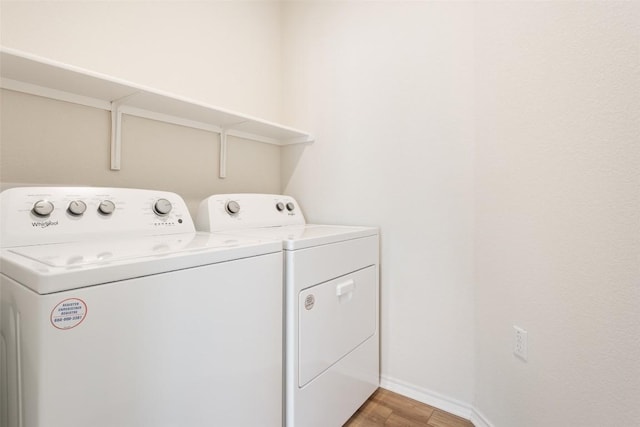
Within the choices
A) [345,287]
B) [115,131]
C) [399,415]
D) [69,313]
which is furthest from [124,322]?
[399,415]

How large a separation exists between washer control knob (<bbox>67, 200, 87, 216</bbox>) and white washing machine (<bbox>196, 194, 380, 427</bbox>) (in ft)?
1.49

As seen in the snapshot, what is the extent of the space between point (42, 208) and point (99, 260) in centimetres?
46

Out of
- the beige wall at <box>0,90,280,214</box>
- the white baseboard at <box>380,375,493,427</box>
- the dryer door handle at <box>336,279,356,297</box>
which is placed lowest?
the white baseboard at <box>380,375,493,427</box>

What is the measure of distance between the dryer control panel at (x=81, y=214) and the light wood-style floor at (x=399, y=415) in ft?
3.80

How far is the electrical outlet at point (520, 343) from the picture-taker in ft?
3.36

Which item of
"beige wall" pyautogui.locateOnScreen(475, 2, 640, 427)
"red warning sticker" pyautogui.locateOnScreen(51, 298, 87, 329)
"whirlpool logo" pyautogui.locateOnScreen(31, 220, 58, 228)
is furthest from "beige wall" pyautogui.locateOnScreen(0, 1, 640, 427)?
"red warning sticker" pyautogui.locateOnScreen(51, 298, 87, 329)

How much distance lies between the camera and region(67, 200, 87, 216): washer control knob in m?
0.95

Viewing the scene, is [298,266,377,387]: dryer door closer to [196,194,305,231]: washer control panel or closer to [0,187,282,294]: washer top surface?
[0,187,282,294]: washer top surface

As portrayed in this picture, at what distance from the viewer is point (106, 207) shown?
102 cm

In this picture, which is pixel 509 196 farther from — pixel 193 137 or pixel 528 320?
pixel 193 137

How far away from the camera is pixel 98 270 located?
1.94 feet

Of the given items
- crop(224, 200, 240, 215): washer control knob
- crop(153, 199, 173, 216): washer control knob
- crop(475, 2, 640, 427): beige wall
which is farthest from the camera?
crop(224, 200, 240, 215): washer control knob

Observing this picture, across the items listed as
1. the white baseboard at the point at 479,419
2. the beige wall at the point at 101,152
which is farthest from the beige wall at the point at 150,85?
the white baseboard at the point at 479,419

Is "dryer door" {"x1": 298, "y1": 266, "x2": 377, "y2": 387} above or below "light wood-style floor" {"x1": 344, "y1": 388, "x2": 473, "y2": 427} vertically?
above
